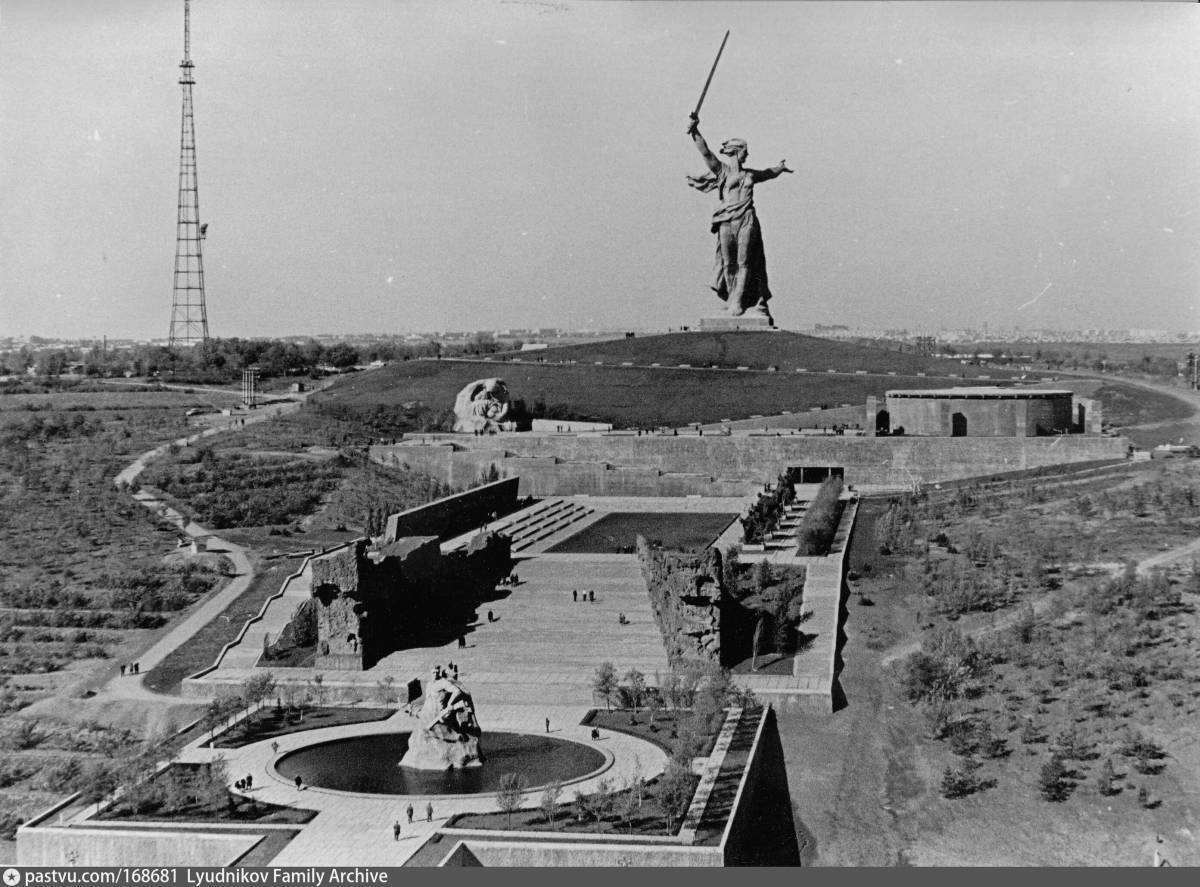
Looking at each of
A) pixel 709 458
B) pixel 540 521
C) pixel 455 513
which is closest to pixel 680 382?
pixel 709 458

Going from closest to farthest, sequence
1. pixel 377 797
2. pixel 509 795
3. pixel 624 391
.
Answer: pixel 509 795
pixel 377 797
pixel 624 391

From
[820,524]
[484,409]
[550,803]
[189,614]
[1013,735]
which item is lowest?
[1013,735]

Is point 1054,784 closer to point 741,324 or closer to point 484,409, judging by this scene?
point 484,409

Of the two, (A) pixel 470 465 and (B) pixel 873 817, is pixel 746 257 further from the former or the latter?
(B) pixel 873 817

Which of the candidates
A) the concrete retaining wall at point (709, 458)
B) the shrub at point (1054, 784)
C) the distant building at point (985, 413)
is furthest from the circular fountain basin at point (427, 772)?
the distant building at point (985, 413)

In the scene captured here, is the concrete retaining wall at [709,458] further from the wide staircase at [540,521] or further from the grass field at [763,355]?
the grass field at [763,355]

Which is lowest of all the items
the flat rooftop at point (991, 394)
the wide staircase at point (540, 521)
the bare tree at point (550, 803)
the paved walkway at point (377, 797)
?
the paved walkway at point (377, 797)

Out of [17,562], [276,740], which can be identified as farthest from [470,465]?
[276,740]
